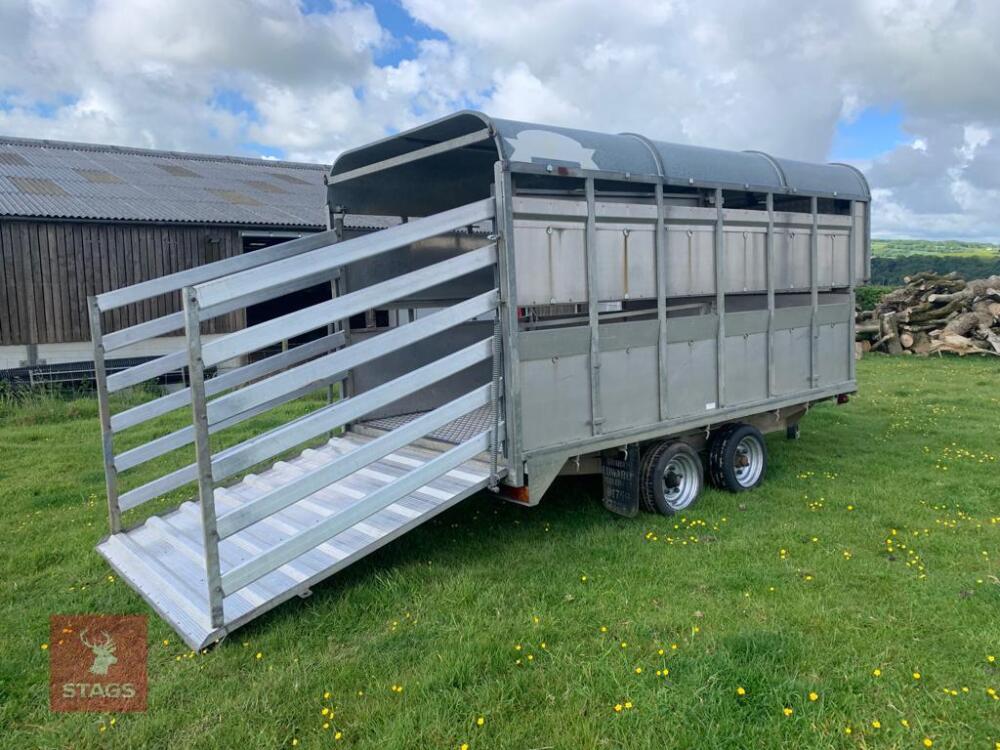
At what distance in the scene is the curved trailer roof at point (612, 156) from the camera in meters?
5.28

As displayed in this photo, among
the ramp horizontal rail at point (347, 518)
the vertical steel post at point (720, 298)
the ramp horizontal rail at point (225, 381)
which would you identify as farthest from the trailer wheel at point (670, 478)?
the ramp horizontal rail at point (225, 381)

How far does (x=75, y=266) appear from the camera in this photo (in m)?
15.0

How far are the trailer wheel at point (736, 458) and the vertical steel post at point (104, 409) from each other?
16.5ft

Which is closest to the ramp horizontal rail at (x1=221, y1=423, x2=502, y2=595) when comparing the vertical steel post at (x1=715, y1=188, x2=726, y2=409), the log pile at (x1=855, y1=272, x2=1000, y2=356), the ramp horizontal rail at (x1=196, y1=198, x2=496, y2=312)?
the ramp horizontal rail at (x1=196, y1=198, x2=496, y2=312)

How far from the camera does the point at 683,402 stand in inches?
250

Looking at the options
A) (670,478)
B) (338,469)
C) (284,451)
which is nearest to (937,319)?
(670,478)

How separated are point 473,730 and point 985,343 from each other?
18600 mm

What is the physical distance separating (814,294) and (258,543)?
565 centimetres

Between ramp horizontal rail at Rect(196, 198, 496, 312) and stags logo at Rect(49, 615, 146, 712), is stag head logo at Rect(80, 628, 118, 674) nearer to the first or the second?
stags logo at Rect(49, 615, 146, 712)

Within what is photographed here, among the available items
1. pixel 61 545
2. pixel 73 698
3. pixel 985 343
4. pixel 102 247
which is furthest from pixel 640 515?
pixel 985 343

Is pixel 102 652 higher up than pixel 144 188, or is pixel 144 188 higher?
pixel 144 188

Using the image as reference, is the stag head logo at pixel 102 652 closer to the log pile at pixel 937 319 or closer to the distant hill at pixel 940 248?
the log pile at pixel 937 319

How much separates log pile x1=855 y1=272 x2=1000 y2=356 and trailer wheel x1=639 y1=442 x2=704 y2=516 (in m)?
13.2

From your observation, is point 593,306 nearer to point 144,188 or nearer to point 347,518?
point 347,518
